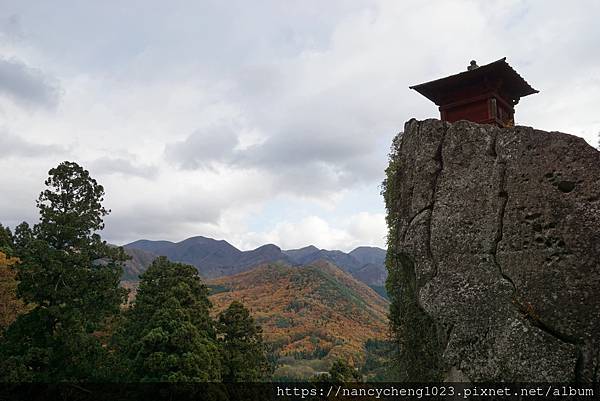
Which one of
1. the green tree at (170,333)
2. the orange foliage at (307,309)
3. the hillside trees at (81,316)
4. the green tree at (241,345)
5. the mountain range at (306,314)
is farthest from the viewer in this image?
the orange foliage at (307,309)

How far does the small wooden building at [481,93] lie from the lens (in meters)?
16.7

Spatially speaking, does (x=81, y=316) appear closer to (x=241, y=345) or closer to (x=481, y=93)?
(x=241, y=345)

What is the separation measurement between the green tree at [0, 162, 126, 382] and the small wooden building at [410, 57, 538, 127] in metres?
14.7

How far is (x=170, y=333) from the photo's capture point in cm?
2077

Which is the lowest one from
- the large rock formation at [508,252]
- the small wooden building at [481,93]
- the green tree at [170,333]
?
the green tree at [170,333]

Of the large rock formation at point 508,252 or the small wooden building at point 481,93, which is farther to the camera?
the small wooden building at point 481,93

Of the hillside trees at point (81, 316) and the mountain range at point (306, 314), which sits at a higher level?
the hillside trees at point (81, 316)

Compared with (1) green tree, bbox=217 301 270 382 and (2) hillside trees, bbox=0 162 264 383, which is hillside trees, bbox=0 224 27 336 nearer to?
(2) hillside trees, bbox=0 162 264 383

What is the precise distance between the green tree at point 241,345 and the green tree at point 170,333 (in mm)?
1074

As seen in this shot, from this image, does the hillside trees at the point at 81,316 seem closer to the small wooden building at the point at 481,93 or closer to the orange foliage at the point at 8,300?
the orange foliage at the point at 8,300

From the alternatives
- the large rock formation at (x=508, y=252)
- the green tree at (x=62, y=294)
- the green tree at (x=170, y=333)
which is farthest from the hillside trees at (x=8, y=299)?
the large rock formation at (x=508, y=252)

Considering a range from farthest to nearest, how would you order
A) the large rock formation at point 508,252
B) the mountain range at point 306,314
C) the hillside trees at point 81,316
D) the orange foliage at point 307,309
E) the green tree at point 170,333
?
the orange foliage at point 307,309 → the mountain range at point 306,314 → the green tree at point 170,333 → the hillside trees at point 81,316 → the large rock formation at point 508,252

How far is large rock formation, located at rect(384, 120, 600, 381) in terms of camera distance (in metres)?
7.59

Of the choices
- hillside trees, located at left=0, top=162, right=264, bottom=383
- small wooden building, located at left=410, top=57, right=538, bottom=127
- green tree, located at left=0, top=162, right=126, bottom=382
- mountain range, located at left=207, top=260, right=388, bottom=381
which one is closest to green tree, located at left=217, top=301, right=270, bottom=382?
hillside trees, located at left=0, top=162, right=264, bottom=383
